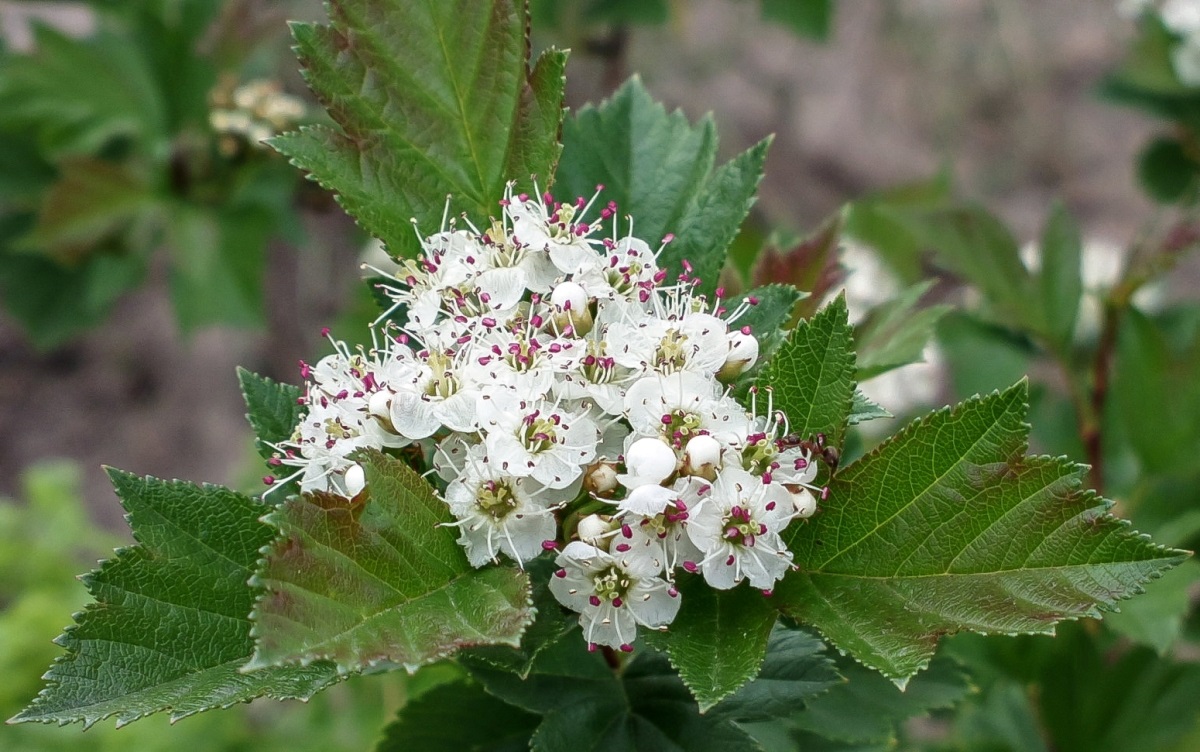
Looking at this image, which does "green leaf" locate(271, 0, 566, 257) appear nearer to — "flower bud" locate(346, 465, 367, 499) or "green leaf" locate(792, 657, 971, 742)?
"flower bud" locate(346, 465, 367, 499)

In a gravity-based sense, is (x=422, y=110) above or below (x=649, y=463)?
above

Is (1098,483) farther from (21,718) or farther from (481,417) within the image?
(21,718)

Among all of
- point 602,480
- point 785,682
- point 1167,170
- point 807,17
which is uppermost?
point 807,17

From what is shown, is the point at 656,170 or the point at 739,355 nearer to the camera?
the point at 739,355

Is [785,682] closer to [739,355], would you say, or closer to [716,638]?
[716,638]

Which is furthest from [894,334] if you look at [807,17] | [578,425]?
[807,17]

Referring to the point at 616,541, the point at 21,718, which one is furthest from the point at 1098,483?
the point at 21,718

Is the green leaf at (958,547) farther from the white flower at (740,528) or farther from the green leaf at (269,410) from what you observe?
the green leaf at (269,410)
